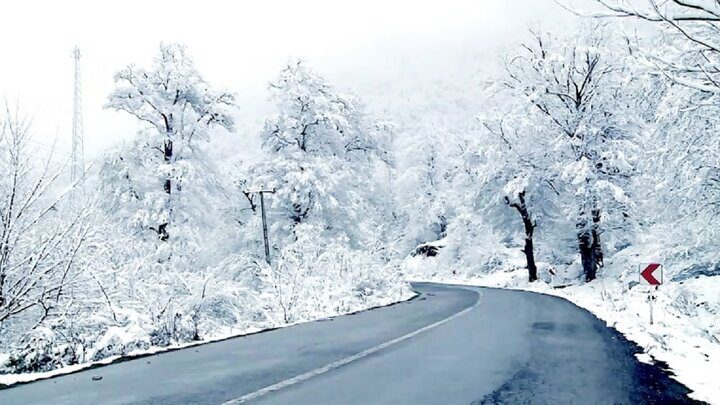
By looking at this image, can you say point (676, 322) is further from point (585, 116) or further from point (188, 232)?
point (585, 116)

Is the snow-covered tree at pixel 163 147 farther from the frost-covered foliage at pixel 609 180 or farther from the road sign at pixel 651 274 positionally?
the road sign at pixel 651 274

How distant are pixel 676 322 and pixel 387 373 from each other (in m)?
8.01

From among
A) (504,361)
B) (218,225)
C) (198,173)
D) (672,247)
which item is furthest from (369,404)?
(218,225)

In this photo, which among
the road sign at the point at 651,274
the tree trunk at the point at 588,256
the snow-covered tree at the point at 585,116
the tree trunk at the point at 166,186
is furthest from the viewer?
the tree trunk at the point at 588,256

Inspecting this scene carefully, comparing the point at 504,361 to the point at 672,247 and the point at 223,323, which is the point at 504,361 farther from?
the point at 672,247

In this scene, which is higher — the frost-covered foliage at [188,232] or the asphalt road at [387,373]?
the frost-covered foliage at [188,232]

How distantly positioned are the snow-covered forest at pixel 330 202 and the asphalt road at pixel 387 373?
1094 mm

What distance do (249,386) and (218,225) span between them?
22.1 m

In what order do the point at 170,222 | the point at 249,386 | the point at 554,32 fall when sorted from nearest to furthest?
1. the point at 249,386
2. the point at 170,222
3. the point at 554,32

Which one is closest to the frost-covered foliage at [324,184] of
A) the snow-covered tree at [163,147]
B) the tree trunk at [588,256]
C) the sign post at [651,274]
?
the snow-covered tree at [163,147]

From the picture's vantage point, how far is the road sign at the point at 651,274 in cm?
1367

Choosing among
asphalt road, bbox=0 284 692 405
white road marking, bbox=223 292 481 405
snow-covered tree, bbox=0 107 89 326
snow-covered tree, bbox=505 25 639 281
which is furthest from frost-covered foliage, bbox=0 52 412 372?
snow-covered tree, bbox=505 25 639 281

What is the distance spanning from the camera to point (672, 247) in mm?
20688

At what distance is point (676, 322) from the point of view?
12.5 meters
